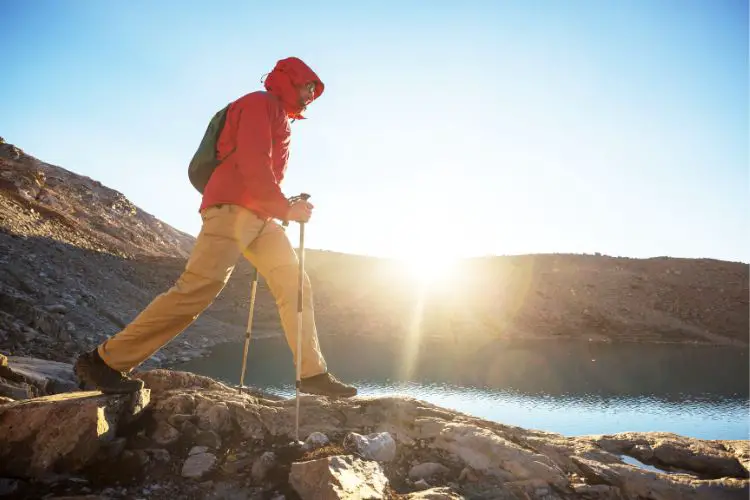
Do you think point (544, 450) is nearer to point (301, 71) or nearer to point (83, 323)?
point (301, 71)

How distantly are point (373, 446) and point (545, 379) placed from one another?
62.1ft

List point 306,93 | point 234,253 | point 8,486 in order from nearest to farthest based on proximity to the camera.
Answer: point 8,486
point 234,253
point 306,93

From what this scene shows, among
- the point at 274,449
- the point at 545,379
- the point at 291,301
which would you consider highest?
the point at 291,301

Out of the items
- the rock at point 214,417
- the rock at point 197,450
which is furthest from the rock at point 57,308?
the rock at point 197,450

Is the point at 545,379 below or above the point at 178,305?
below

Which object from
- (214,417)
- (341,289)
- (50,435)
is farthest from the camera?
(341,289)

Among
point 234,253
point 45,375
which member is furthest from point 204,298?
point 45,375

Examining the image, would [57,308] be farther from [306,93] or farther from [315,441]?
[315,441]

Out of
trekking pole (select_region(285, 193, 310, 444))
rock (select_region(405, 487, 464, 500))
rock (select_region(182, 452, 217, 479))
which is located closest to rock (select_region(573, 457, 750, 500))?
rock (select_region(405, 487, 464, 500))

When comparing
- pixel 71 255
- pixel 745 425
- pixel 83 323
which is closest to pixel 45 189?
pixel 71 255

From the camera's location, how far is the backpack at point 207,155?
3.56 metres

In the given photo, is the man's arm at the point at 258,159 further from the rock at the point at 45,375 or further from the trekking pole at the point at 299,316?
the rock at the point at 45,375

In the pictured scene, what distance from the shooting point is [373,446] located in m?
3.46

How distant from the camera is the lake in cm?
1494
